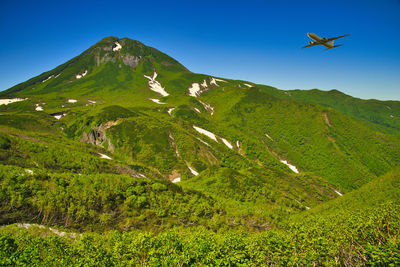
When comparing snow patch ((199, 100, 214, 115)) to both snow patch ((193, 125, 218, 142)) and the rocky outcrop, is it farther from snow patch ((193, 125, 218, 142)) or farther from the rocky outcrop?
the rocky outcrop

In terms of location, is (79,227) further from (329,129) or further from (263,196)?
(329,129)

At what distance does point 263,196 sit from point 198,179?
51.7 ft

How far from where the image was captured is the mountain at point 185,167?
2261 centimetres

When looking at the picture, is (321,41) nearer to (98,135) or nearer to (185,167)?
(185,167)

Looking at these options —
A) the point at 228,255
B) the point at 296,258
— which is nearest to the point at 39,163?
the point at 228,255

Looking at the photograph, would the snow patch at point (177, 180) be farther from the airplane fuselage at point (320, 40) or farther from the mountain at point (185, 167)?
A: the airplane fuselage at point (320, 40)

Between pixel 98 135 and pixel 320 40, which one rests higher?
pixel 320 40

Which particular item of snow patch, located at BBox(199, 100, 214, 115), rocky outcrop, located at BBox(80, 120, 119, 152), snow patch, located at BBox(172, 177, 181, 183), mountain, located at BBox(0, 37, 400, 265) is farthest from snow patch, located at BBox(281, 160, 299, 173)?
rocky outcrop, located at BBox(80, 120, 119, 152)

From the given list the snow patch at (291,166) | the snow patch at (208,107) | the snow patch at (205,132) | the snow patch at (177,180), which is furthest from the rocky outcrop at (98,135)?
the snow patch at (291,166)

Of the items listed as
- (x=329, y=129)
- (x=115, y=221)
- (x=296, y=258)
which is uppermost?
(x=329, y=129)

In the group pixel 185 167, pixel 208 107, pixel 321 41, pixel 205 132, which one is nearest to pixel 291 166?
pixel 205 132

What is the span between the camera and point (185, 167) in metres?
64.4

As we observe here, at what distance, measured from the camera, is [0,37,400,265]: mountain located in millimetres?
22609

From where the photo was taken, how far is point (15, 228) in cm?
1798
